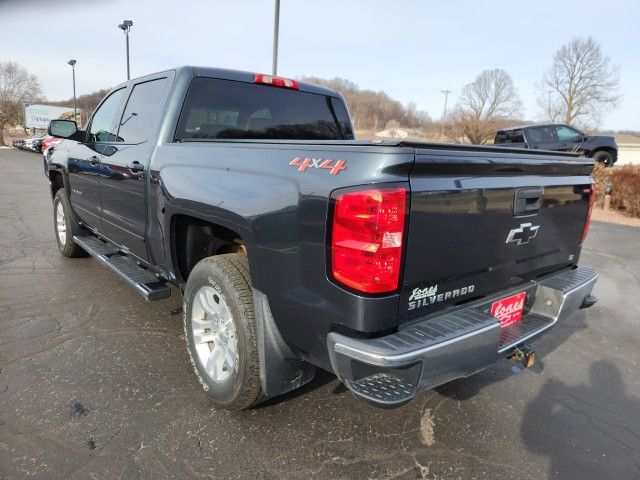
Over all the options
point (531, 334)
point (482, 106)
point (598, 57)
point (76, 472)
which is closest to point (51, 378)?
point (76, 472)

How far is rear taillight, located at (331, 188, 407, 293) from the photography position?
71.3 inches

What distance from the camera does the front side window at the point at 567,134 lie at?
15.8m

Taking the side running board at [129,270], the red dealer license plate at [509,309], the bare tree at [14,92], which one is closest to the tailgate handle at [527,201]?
the red dealer license plate at [509,309]

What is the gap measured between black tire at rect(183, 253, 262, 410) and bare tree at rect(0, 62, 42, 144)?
54.3 m

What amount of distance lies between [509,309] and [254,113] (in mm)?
2380

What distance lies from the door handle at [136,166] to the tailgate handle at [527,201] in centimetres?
249

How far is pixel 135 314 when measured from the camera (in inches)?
157

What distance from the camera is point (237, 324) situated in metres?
2.38

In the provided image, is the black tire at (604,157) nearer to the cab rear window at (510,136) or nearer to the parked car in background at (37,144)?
the cab rear window at (510,136)

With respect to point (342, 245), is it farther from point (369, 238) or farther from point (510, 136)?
point (510, 136)

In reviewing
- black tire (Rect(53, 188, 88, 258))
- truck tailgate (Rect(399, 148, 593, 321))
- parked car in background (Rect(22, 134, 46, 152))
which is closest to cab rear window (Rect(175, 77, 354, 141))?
truck tailgate (Rect(399, 148, 593, 321))

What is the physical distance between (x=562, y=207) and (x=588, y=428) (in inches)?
50.5

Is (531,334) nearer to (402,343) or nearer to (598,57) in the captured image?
(402,343)

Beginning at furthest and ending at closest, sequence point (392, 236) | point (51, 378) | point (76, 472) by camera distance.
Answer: point (51, 378) → point (76, 472) → point (392, 236)
